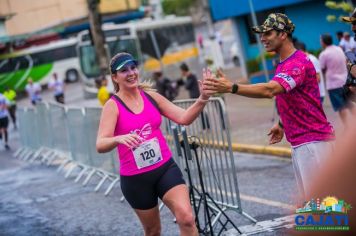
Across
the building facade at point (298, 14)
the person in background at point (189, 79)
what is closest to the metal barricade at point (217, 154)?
the person in background at point (189, 79)

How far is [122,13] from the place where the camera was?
54.1 metres

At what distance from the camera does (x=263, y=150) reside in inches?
493

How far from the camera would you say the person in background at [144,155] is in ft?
17.7

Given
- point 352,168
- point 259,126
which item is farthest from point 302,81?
point 259,126

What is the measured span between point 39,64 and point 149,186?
4344 cm

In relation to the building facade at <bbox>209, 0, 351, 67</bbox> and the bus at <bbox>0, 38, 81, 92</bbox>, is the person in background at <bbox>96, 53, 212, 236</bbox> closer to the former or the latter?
the building facade at <bbox>209, 0, 351, 67</bbox>

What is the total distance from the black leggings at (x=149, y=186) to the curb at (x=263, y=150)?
20.1 ft

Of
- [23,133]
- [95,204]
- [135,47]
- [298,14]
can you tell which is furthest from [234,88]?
[135,47]

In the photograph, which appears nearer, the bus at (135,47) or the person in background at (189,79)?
the person in background at (189,79)

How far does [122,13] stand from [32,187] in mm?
42202

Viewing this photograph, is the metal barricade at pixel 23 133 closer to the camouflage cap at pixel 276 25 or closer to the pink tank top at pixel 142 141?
the pink tank top at pixel 142 141

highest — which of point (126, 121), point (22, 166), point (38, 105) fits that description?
point (126, 121)

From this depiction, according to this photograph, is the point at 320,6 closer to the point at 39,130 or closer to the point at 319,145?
the point at 39,130

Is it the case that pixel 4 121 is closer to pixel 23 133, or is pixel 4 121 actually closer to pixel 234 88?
pixel 23 133
